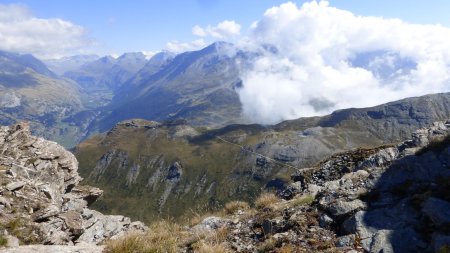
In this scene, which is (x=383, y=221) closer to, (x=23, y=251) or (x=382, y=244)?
(x=382, y=244)

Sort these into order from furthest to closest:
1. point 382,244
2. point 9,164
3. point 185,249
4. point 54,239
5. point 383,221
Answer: point 9,164 → point 54,239 → point 185,249 → point 383,221 → point 382,244

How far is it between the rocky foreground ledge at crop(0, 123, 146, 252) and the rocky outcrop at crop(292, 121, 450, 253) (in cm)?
952

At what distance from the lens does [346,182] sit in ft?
60.2

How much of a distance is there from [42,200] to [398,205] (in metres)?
19.2

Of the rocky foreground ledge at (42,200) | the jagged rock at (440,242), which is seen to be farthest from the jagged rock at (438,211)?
the rocky foreground ledge at (42,200)

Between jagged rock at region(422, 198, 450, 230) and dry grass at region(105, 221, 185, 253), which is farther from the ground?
jagged rock at region(422, 198, 450, 230)

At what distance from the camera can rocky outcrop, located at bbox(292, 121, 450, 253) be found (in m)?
12.6

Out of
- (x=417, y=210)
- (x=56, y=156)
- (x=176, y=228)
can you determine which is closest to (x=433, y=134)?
(x=417, y=210)

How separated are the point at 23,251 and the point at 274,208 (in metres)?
10.7

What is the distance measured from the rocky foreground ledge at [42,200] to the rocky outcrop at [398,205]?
31.2ft

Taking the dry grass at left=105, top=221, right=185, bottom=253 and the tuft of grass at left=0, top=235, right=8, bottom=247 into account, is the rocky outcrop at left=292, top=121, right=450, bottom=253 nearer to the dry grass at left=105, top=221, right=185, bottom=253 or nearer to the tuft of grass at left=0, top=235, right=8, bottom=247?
the dry grass at left=105, top=221, right=185, bottom=253

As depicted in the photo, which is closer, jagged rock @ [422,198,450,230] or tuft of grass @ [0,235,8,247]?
jagged rock @ [422,198,450,230]

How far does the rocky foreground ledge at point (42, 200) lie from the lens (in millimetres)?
19438

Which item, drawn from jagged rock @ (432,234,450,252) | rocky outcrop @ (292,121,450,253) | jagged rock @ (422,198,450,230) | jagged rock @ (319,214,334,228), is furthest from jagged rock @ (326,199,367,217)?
jagged rock @ (432,234,450,252)
